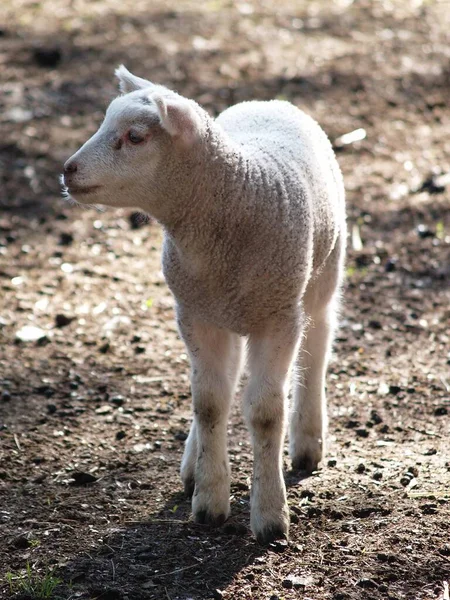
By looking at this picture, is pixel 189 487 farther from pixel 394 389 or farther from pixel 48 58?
pixel 48 58

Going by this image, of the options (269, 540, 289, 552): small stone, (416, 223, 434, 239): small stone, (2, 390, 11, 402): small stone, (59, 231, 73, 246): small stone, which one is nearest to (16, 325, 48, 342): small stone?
(2, 390, 11, 402): small stone

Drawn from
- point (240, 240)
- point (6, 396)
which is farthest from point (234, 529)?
point (6, 396)

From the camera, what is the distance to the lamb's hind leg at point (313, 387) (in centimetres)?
586

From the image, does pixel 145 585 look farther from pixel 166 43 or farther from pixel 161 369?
pixel 166 43

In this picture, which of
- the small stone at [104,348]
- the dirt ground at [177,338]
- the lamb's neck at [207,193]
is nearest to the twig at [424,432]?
the dirt ground at [177,338]

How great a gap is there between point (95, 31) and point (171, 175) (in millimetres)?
9431

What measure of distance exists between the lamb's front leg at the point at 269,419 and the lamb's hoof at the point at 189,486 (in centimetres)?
52

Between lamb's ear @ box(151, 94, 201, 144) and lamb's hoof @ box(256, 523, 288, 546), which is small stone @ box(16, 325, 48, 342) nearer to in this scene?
lamb's hoof @ box(256, 523, 288, 546)

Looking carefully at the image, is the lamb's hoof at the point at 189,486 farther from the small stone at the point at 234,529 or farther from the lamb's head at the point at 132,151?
the lamb's head at the point at 132,151

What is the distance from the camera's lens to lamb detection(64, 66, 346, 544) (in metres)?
4.75

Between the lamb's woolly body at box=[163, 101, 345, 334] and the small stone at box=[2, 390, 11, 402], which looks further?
the small stone at box=[2, 390, 11, 402]

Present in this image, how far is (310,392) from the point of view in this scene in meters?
5.93

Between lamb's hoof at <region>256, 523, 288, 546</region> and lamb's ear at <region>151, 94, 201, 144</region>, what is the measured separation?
6.13 ft

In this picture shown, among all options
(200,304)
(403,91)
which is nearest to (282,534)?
(200,304)
